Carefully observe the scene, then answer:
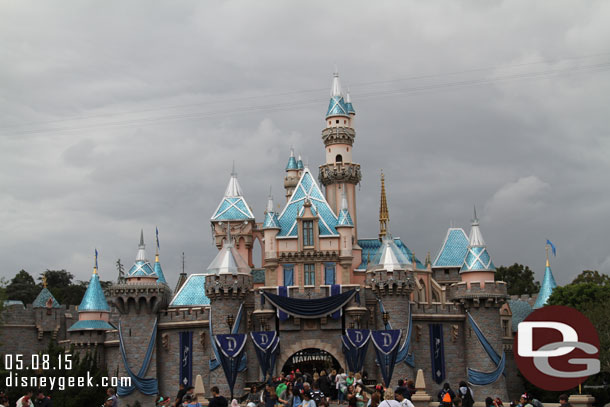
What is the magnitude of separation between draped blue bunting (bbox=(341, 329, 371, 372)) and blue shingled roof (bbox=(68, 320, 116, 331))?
57.8ft

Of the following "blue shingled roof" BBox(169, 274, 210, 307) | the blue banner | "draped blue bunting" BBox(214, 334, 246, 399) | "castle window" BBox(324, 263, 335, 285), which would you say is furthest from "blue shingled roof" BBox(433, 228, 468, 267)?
"draped blue bunting" BBox(214, 334, 246, 399)

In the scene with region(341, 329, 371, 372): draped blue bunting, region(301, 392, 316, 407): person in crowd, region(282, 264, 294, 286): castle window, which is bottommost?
region(301, 392, 316, 407): person in crowd

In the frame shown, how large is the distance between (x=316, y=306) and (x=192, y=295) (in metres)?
11.7

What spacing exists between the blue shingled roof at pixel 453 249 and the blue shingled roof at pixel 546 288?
228 inches

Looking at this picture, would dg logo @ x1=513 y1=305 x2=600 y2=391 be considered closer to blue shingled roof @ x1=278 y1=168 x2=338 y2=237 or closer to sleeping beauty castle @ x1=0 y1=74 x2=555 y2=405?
sleeping beauty castle @ x1=0 y1=74 x2=555 y2=405

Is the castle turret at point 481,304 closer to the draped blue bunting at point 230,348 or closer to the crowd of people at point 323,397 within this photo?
the draped blue bunting at point 230,348

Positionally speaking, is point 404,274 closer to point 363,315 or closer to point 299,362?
point 363,315

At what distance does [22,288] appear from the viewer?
87438 mm

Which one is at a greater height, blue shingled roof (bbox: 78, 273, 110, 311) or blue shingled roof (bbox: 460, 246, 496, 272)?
blue shingled roof (bbox: 460, 246, 496, 272)

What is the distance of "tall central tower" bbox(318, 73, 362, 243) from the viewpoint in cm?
5512

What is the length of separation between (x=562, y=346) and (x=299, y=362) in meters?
16.7

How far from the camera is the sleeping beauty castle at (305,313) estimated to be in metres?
45.6

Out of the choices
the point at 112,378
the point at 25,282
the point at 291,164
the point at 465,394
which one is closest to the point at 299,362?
the point at 112,378

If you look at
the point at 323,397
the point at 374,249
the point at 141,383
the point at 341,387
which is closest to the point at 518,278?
the point at 374,249
